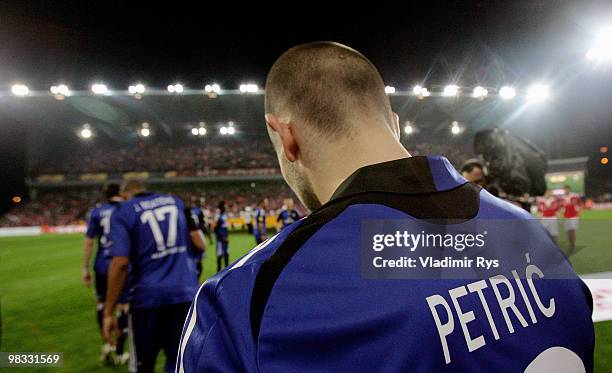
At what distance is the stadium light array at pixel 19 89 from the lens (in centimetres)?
2717

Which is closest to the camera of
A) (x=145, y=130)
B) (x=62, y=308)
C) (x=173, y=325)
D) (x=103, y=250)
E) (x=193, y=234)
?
(x=173, y=325)

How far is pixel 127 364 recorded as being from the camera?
4656 mm

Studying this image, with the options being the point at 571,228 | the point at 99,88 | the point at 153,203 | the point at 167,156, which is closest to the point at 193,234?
the point at 153,203

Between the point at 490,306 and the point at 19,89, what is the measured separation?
35.2 meters

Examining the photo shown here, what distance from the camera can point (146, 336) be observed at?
3207mm

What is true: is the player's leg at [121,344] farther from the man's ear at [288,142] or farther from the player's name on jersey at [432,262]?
the player's name on jersey at [432,262]

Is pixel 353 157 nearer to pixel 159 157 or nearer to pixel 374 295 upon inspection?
pixel 374 295

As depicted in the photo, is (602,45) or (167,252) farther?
(602,45)

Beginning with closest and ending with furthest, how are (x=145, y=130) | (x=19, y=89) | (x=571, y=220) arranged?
1. (x=571, y=220)
2. (x=19, y=89)
3. (x=145, y=130)

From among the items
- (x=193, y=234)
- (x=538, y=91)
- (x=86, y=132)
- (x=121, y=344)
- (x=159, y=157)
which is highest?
(x=538, y=91)

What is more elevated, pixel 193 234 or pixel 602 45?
pixel 602 45

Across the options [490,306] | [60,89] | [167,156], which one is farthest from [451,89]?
[167,156]

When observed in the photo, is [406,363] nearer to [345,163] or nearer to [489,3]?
[345,163]

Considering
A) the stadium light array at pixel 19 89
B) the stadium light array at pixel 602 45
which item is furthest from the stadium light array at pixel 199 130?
the stadium light array at pixel 602 45
